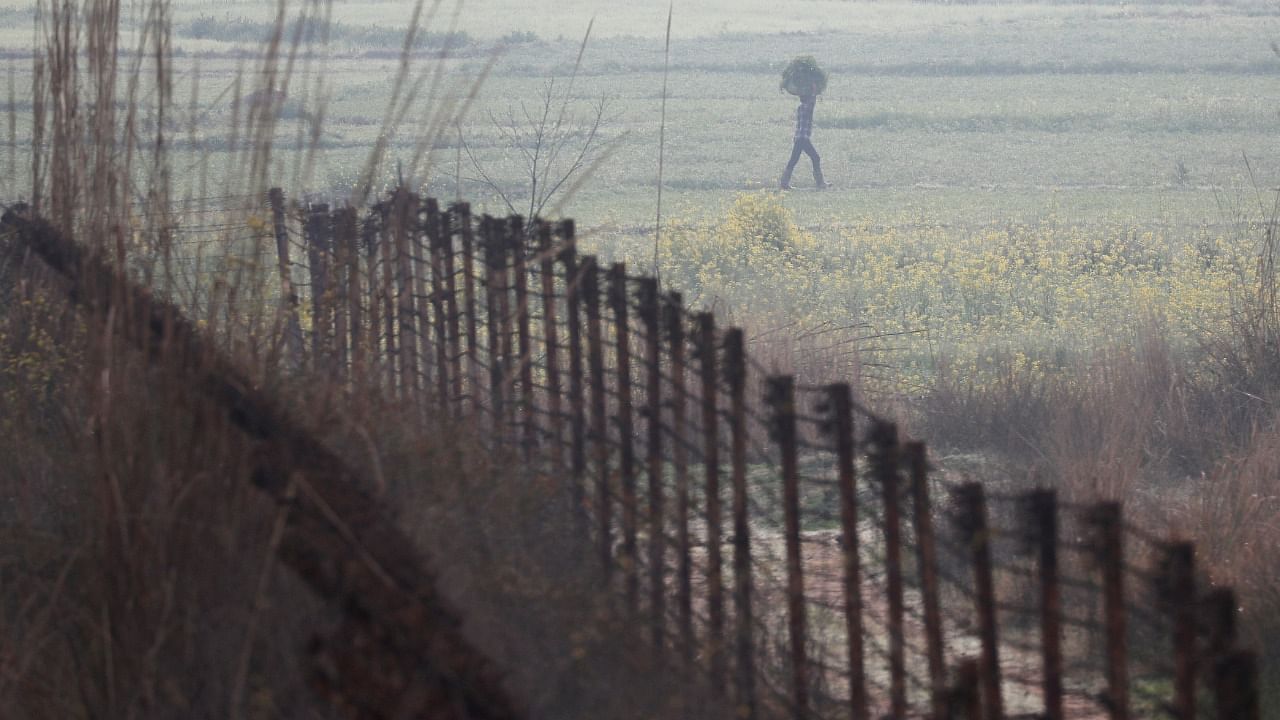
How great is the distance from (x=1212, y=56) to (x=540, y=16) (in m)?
30.0

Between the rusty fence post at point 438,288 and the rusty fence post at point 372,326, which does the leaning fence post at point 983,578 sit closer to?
the rusty fence post at point 372,326

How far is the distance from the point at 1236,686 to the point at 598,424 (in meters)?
1.94

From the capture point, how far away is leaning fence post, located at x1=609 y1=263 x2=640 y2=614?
317 centimetres

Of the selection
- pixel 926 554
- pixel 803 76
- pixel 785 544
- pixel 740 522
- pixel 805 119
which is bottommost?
pixel 785 544

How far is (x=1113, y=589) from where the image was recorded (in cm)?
207

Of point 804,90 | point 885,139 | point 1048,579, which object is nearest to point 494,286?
point 1048,579

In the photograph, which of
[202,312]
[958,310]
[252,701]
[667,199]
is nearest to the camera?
[252,701]

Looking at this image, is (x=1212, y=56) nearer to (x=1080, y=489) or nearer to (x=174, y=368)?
(x=1080, y=489)

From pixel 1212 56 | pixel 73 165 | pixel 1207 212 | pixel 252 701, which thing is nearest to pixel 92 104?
pixel 73 165

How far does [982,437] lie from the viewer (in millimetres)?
8078

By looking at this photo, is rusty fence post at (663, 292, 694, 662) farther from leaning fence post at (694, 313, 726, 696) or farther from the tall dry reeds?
the tall dry reeds

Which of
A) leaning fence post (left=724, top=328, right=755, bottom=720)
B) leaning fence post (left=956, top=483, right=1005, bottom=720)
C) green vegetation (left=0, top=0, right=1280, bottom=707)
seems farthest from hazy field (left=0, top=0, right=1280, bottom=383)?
leaning fence post (left=956, top=483, right=1005, bottom=720)

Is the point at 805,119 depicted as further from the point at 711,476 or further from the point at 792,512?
the point at 792,512

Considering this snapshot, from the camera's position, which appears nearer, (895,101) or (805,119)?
(805,119)
